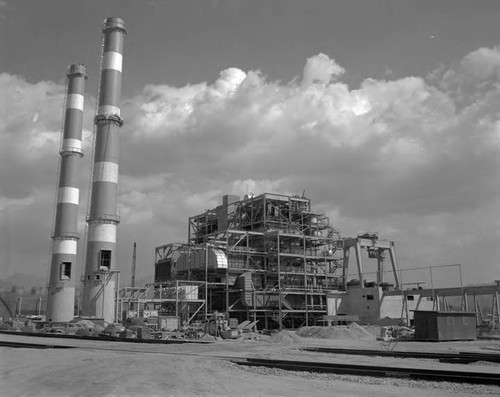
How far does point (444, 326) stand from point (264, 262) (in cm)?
2763

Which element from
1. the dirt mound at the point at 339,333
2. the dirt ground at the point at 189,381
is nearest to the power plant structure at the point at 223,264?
the dirt mound at the point at 339,333

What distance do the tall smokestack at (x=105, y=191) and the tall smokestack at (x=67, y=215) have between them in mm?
4753

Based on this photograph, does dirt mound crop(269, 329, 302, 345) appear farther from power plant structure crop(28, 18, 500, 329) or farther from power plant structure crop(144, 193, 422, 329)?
power plant structure crop(144, 193, 422, 329)

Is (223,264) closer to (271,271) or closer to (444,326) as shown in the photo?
(271,271)

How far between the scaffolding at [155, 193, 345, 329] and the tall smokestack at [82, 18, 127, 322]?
1250 cm

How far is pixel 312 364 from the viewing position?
17.3m

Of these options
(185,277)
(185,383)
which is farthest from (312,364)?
(185,277)

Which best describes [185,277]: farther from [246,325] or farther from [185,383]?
[185,383]

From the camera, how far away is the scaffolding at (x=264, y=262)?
58844 millimetres

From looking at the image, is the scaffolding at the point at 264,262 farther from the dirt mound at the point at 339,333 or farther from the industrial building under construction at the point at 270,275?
the dirt mound at the point at 339,333

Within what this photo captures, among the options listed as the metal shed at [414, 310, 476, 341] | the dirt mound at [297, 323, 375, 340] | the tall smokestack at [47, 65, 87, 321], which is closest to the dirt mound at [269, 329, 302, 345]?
the dirt mound at [297, 323, 375, 340]

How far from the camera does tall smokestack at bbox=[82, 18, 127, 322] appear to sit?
4853 cm

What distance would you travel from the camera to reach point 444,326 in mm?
38062

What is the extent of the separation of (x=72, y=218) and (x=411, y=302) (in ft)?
125
